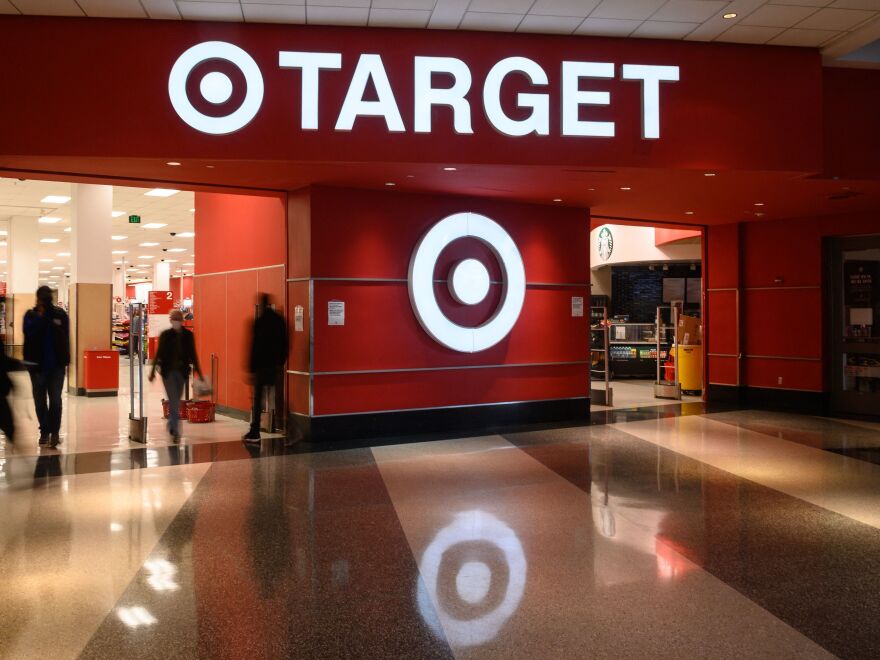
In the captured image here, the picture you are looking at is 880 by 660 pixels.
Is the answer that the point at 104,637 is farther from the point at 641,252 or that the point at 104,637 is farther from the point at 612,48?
the point at 641,252

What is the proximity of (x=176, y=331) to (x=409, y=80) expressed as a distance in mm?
3779

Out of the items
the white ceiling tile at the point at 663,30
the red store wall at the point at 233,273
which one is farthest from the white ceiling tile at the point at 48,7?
the white ceiling tile at the point at 663,30

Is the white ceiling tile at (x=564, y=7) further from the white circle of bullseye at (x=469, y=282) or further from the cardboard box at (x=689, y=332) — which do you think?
the cardboard box at (x=689, y=332)

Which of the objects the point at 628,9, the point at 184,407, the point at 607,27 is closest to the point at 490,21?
the point at 607,27

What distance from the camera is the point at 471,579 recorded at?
404cm

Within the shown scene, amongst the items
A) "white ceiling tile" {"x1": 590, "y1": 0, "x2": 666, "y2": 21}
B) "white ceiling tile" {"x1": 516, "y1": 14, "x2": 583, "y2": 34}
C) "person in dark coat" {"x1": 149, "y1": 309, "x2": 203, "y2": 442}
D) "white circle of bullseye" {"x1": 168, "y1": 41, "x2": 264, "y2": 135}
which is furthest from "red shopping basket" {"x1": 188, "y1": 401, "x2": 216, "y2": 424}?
"white ceiling tile" {"x1": 590, "y1": 0, "x2": 666, "y2": 21}

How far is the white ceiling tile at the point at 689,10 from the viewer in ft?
22.4

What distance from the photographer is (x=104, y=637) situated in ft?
10.8

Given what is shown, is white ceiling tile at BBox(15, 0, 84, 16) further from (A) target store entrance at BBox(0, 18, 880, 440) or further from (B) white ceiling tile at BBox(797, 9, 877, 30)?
(B) white ceiling tile at BBox(797, 9, 877, 30)

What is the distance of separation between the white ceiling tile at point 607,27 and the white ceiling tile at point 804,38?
1515 millimetres

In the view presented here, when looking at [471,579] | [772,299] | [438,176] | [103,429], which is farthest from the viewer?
[772,299]

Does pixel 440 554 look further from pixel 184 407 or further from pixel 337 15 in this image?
pixel 184 407

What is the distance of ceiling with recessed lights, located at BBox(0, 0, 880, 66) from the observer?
673 cm

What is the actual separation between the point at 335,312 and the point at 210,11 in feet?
10.7
